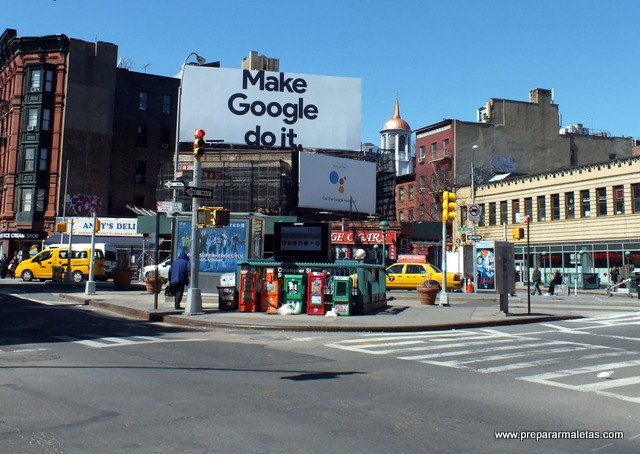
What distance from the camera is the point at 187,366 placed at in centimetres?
970

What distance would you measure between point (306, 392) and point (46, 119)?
183 feet

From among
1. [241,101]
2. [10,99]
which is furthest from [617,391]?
[10,99]

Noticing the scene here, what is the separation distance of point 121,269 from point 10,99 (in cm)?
3592

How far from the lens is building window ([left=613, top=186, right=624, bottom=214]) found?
42.5 metres

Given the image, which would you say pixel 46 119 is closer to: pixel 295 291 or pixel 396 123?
pixel 295 291

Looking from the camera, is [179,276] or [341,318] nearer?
[341,318]

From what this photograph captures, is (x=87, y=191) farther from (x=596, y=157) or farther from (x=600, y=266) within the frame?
(x=596, y=157)

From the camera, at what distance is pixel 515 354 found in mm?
11695

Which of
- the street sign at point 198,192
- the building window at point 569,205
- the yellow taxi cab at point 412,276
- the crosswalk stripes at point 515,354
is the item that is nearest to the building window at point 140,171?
the yellow taxi cab at point 412,276

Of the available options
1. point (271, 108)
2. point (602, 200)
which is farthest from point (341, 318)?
point (271, 108)

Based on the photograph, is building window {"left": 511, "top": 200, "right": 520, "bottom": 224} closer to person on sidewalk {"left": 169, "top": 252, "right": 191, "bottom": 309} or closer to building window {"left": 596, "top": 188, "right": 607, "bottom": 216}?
building window {"left": 596, "top": 188, "right": 607, "bottom": 216}

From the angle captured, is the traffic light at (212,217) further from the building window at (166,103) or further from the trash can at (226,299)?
the building window at (166,103)

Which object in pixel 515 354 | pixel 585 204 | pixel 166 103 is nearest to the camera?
pixel 515 354

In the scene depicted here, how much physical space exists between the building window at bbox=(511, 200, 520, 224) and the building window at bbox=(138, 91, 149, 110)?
36321 mm
